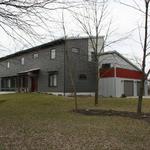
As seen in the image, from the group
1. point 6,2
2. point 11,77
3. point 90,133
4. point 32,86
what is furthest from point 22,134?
point 11,77

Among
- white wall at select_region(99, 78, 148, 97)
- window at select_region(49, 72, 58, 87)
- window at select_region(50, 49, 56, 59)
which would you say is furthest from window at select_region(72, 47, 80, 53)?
white wall at select_region(99, 78, 148, 97)

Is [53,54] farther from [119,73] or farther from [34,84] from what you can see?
[119,73]

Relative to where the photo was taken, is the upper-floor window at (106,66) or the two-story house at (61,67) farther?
the upper-floor window at (106,66)

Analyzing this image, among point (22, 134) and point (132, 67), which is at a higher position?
point (132, 67)

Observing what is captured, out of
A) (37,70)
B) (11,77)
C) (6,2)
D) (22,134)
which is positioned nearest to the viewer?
(6,2)

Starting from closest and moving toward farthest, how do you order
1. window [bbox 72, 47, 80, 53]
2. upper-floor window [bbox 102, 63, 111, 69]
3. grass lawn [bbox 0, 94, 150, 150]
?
grass lawn [bbox 0, 94, 150, 150] → window [bbox 72, 47, 80, 53] → upper-floor window [bbox 102, 63, 111, 69]

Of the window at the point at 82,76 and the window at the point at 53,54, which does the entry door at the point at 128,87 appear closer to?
the window at the point at 82,76

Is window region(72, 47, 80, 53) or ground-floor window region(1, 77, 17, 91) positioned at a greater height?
window region(72, 47, 80, 53)

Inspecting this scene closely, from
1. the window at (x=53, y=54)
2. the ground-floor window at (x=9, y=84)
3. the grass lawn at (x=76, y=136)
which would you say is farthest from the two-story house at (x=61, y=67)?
the grass lawn at (x=76, y=136)

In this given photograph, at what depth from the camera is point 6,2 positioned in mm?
8906

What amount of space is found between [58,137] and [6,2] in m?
4.29

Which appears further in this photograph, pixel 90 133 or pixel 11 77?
pixel 11 77

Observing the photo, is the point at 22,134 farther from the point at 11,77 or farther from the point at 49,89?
the point at 11,77

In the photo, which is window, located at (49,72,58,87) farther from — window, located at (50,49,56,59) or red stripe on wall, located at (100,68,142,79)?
red stripe on wall, located at (100,68,142,79)
